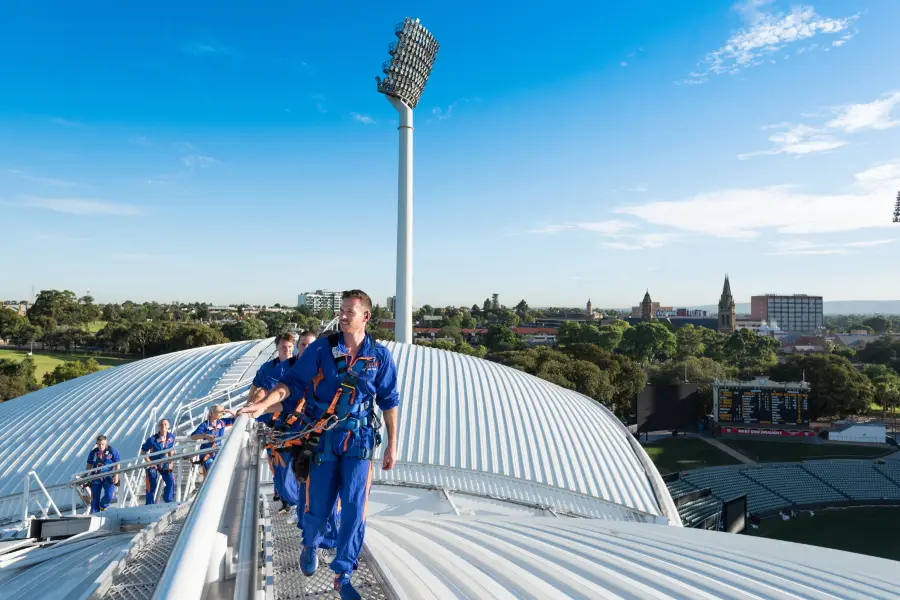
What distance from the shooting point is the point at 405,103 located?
4262cm

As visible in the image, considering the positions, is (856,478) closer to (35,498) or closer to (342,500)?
(342,500)

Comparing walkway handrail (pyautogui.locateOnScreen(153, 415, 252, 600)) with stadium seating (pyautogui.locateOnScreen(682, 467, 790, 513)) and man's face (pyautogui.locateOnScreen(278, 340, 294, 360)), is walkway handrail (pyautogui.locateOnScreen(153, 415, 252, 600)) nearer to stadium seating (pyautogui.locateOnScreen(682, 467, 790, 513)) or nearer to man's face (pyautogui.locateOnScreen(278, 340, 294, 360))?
man's face (pyautogui.locateOnScreen(278, 340, 294, 360))

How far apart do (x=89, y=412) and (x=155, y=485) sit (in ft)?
22.8

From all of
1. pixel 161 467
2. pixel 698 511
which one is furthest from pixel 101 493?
pixel 698 511

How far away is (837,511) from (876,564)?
106ft

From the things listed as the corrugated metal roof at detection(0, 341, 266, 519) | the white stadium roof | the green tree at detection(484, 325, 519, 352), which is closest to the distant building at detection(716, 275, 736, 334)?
the green tree at detection(484, 325, 519, 352)

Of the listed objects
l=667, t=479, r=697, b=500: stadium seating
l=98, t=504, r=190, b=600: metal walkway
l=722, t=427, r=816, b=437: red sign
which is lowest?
l=667, t=479, r=697, b=500: stadium seating

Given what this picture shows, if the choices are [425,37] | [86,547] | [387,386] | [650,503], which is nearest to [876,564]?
[387,386]

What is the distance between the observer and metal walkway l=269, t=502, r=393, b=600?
323 centimetres

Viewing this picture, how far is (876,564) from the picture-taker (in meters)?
4.84

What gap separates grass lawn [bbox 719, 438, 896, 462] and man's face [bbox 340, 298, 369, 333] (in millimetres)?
40935

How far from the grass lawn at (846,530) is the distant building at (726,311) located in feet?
299

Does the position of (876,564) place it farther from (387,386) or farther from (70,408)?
(70,408)

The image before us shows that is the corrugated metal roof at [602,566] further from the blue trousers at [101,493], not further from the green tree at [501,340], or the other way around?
the green tree at [501,340]
